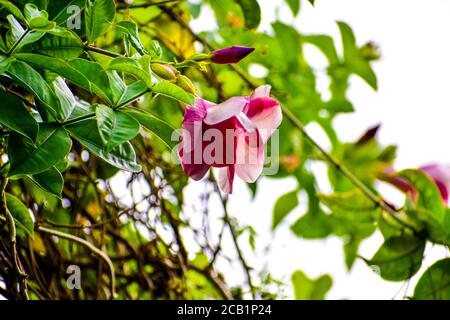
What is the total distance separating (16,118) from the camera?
0.50m

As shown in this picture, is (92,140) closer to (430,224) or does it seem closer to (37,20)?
(37,20)

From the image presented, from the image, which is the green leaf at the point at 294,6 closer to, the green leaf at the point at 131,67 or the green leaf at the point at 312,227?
the green leaf at the point at 312,227

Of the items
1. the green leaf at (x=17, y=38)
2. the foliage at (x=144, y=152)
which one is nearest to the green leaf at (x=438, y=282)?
the foliage at (x=144, y=152)

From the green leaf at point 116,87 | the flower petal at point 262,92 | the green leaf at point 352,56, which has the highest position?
the green leaf at point 352,56

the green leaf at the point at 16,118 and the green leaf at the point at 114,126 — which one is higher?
the green leaf at the point at 16,118

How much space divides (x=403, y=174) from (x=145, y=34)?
44 cm

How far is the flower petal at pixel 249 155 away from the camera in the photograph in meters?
0.57

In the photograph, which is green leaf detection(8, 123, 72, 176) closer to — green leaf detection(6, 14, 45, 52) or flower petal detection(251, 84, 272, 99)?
green leaf detection(6, 14, 45, 52)

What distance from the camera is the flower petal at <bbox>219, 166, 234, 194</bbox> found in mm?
595

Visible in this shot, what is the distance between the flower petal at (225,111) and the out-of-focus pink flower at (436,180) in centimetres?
56

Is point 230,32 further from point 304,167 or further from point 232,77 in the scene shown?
point 304,167

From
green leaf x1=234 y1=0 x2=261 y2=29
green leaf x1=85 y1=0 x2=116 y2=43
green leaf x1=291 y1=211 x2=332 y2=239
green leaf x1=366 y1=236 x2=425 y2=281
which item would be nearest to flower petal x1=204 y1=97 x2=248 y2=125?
green leaf x1=85 y1=0 x2=116 y2=43

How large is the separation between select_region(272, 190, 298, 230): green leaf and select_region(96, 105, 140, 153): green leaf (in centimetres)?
82

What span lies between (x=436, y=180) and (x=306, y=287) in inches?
12.8
